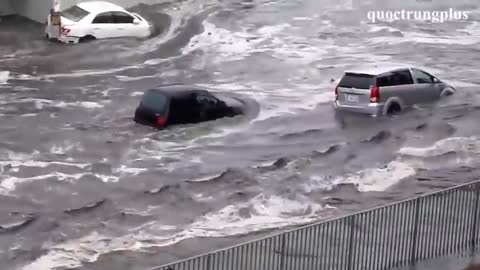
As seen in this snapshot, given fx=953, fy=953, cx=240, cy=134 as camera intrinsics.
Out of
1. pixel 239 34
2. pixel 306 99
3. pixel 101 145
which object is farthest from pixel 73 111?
pixel 239 34

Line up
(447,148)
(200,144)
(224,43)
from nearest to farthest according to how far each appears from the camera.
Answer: (200,144) → (447,148) → (224,43)

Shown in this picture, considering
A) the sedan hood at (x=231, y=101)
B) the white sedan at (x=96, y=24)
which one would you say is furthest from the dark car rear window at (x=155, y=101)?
the white sedan at (x=96, y=24)

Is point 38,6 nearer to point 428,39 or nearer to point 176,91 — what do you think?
point 176,91

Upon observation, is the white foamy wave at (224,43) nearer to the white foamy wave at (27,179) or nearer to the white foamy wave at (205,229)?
the white foamy wave at (27,179)

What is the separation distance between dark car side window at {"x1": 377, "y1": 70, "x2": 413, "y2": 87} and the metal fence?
11.6m

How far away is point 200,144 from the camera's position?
22.4 metres

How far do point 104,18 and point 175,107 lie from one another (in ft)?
39.2

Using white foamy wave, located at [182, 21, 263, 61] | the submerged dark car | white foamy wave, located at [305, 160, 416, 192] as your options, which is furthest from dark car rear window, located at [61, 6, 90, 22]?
white foamy wave, located at [305, 160, 416, 192]

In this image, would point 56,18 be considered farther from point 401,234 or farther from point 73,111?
point 401,234

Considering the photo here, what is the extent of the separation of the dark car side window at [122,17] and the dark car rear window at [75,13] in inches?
44.0

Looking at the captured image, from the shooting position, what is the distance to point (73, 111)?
25.0 meters

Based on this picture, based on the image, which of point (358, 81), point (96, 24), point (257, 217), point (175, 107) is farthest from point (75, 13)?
point (257, 217)

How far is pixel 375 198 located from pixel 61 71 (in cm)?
1394

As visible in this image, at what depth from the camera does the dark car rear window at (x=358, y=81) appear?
84.2 feet
